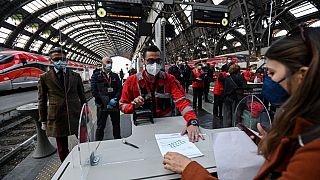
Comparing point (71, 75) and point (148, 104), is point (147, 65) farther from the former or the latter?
point (71, 75)

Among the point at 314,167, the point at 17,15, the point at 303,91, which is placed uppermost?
the point at 17,15

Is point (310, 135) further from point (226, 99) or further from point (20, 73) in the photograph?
point (20, 73)

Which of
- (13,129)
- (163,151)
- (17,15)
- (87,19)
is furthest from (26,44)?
(163,151)

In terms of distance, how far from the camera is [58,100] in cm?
246

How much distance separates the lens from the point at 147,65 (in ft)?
7.24

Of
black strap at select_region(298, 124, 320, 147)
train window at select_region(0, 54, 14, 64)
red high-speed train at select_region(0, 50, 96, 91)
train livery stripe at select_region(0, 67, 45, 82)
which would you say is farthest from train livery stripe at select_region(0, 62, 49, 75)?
black strap at select_region(298, 124, 320, 147)

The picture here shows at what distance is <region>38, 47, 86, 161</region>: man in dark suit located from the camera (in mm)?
2400

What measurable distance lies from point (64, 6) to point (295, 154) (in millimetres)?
2572

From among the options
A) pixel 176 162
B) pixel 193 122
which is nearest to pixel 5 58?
pixel 193 122

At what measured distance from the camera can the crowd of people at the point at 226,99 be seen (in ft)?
1.81

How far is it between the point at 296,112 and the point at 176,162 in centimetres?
62

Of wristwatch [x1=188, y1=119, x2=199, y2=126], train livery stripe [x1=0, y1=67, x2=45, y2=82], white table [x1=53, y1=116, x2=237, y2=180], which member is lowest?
white table [x1=53, y1=116, x2=237, y2=180]

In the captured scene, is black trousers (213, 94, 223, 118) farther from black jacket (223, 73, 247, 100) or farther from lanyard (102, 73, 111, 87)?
lanyard (102, 73, 111, 87)

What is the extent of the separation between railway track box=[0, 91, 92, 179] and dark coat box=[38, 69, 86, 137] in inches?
53.8
